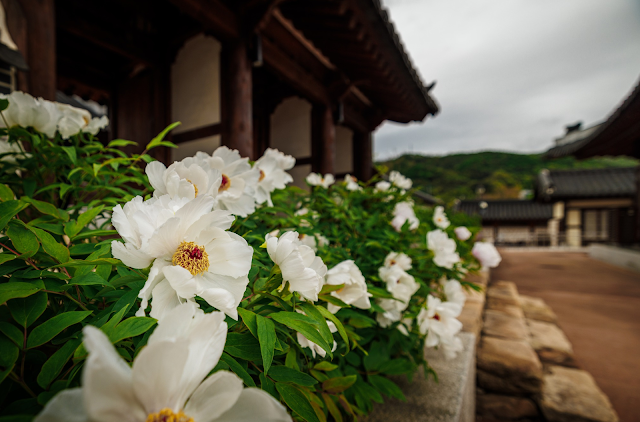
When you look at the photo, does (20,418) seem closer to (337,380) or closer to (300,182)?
(337,380)

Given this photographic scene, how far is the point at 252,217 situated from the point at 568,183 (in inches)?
815

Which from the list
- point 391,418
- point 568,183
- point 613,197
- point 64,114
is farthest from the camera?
point 568,183

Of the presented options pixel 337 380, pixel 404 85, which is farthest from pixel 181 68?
pixel 337 380

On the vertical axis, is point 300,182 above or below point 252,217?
above

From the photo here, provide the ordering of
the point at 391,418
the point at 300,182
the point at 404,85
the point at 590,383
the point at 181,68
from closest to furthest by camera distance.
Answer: the point at 391,418
the point at 590,383
the point at 181,68
the point at 404,85
the point at 300,182

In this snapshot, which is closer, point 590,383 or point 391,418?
point 391,418

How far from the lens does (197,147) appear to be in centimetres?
304

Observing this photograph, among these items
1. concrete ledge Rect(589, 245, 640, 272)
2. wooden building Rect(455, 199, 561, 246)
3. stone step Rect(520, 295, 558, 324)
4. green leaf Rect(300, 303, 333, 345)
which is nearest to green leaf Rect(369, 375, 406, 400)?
green leaf Rect(300, 303, 333, 345)

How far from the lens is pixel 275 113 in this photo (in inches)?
177

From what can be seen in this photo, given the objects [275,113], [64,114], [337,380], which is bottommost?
[337,380]

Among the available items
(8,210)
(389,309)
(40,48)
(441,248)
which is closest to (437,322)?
(389,309)

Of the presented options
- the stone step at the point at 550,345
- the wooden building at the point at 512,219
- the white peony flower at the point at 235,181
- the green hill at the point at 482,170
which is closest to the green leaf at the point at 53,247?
the white peony flower at the point at 235,181

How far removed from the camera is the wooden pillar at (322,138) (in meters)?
3.87

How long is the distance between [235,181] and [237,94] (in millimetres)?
2192
